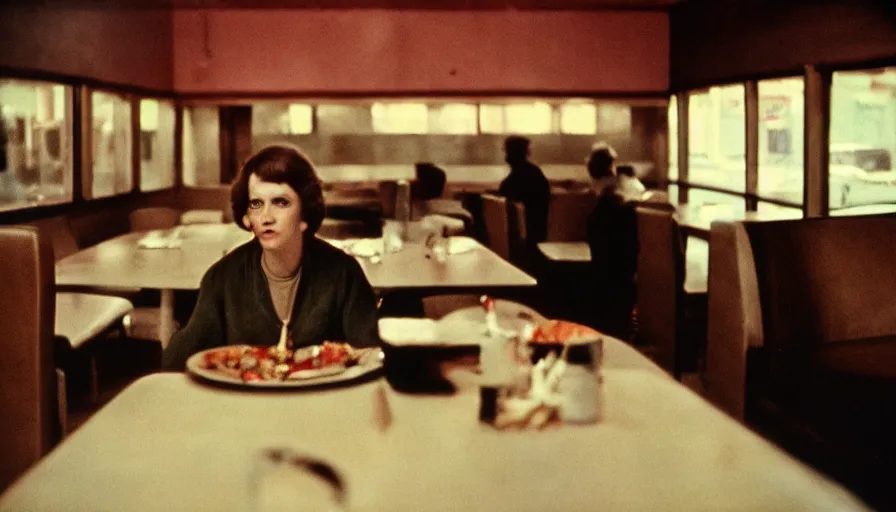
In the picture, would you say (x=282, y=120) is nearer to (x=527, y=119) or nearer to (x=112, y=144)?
(x=527, y=119)

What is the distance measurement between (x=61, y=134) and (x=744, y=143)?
5.22 metres

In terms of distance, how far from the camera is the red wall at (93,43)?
19.5 ft

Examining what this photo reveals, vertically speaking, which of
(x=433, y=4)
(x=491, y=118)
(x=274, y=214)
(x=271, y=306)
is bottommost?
(x=271, y=306)

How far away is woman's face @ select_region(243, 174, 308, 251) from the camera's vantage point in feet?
8.21

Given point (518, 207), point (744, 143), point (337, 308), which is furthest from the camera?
point (744, 143)

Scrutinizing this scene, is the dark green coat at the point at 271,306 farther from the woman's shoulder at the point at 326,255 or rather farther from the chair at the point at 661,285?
the chair at the point at 661,285

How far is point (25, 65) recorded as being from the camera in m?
6.03

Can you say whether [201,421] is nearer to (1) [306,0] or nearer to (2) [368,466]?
(2) [368,466]

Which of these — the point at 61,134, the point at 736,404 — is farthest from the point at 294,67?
the point at 736,404

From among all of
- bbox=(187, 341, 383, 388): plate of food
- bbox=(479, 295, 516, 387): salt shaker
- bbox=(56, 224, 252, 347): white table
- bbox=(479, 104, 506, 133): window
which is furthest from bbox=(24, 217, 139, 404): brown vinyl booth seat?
bbox=(479, 104, 506, 133): window

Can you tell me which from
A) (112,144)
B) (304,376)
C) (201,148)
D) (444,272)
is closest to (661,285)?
(444,272)

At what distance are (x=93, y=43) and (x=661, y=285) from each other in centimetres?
476

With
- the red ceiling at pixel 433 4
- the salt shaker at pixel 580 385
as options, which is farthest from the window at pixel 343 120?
the salt shaker at pixel 580 385

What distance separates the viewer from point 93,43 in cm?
720
